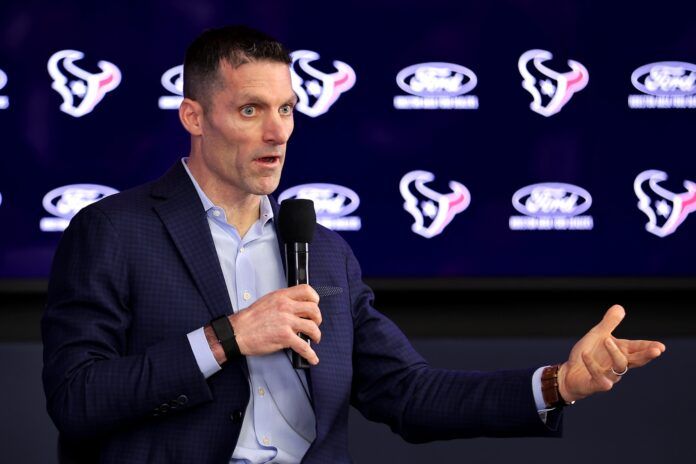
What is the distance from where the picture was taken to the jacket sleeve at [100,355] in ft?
6.73

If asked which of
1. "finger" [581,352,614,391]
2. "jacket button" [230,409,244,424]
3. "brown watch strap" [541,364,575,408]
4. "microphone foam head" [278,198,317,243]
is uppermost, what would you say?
"microphone foam head" [278,198,317,243]

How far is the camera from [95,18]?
11.2ft

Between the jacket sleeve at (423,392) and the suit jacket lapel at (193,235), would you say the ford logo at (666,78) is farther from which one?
the suit jacket lapel at (193,235)

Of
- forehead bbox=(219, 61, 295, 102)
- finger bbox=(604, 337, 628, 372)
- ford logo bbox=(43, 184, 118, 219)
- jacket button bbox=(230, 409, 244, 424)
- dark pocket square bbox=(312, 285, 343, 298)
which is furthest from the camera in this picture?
ford logo bbox=(43, 184, 118, 219)

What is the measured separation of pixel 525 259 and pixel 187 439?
1.60m

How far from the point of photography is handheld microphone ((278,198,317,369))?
208cm

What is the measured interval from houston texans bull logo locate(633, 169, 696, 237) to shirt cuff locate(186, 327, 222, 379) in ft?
6.15

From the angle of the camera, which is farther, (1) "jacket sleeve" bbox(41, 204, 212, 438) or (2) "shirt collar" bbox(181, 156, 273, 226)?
(2) "shirt collar" bbox(181, 156, 273, 226)

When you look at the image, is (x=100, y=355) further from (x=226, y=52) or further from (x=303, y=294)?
(x=226, y=52)

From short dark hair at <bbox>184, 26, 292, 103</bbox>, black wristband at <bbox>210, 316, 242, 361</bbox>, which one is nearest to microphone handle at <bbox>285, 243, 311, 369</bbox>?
black wristband at <bbox>210, 316, 242, 361</bbox>

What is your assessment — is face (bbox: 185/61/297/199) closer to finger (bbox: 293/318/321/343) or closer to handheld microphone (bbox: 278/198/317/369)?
handheld microphone (bbox: 278/198/317/369)

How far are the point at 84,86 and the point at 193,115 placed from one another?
118 cm

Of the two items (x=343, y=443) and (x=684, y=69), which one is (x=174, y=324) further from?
(x=684, y=69)

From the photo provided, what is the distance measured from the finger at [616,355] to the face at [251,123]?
0.79m
